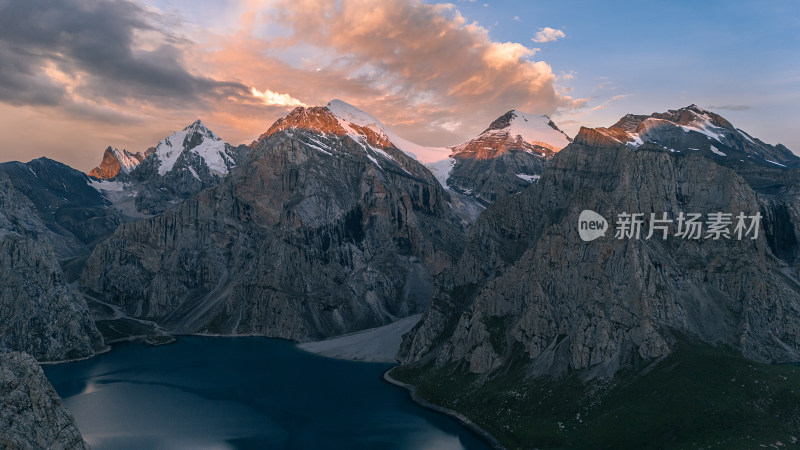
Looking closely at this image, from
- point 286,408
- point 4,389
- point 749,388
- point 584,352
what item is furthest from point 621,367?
point 4,389

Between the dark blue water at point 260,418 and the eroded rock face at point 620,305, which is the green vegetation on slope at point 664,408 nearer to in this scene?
the eroded rock face at point 620,305

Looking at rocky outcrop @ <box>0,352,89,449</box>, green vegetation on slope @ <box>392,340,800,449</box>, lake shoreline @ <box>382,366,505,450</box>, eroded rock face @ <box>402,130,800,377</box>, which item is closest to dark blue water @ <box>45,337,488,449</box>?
lake shoreline @ <box>382,366,505,450</box>

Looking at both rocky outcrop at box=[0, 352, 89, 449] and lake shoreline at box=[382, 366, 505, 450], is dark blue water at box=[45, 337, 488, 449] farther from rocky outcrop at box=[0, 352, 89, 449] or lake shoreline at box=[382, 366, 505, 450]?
rocky outcrop at box=[0, 352, 89, 449]

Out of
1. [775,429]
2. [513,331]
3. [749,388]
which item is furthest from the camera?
[513,331]

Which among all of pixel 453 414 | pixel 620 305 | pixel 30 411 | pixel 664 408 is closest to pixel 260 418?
pixel 453 414

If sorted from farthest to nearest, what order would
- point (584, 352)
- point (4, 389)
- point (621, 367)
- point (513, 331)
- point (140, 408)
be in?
point (513, 331)
point (140, 408)
point (584, 352)
point (621, 367)
point (4, 389)

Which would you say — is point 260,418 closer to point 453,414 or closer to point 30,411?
point 453,414

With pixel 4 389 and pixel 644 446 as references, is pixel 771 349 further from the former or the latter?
pixel 4 389
